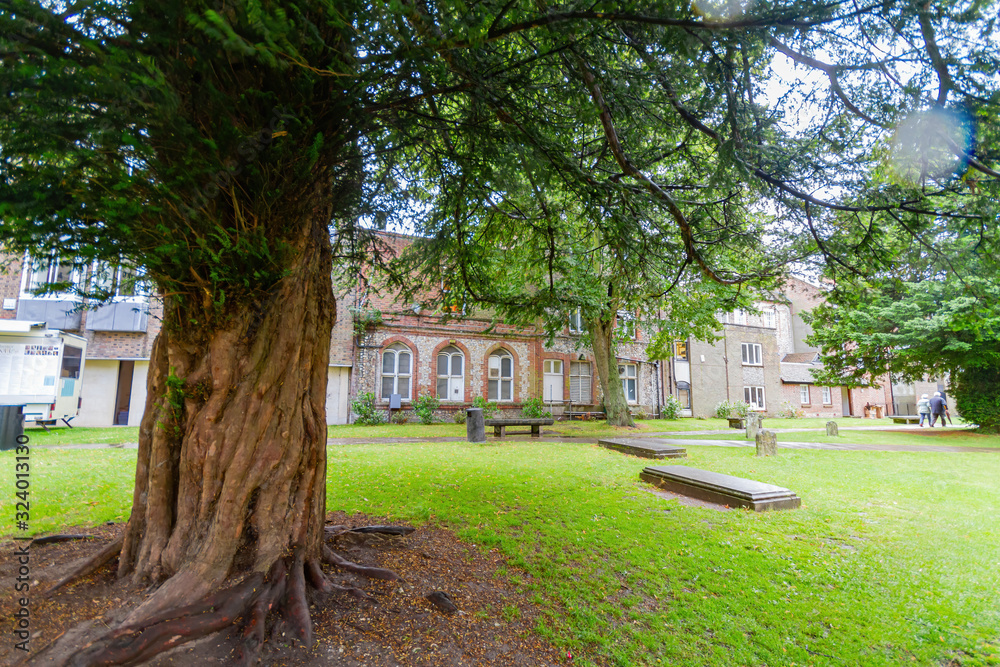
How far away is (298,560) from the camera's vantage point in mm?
3521

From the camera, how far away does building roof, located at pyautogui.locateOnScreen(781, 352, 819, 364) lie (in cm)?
3688

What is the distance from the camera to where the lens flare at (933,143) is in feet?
11.7

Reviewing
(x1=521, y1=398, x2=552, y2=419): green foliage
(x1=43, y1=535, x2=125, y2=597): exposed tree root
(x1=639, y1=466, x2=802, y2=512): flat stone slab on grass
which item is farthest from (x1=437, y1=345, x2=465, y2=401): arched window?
(x1=43, y1=535, x2=125, y2=597): exposed tree root

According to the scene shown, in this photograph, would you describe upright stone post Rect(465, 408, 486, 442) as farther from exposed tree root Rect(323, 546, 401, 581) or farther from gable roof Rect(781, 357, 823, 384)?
gable roof Rect(781, 357, 823, 384)

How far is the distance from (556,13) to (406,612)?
4.37 meters

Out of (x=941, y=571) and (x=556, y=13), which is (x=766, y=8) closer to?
(x=556, y=13)

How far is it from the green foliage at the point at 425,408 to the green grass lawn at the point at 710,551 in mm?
11600

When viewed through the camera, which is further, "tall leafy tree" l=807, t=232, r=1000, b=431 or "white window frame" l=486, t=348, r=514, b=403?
"white window frame" l=486, t=348, r=514, b=403

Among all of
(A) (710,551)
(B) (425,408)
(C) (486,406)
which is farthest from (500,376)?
(A) (710,551)

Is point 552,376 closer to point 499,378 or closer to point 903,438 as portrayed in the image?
point 499,378

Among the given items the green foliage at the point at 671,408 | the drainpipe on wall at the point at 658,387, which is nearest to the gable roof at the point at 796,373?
the green foliage at the point at 671,408

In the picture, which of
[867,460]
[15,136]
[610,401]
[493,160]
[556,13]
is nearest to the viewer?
[15,136]

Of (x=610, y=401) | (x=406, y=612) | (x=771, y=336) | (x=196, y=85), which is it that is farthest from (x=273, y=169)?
(x=771, y=336)

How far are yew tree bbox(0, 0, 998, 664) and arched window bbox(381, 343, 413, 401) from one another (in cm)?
1705
